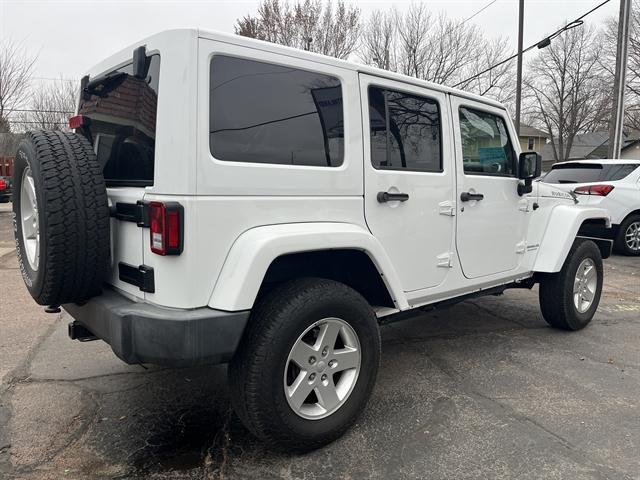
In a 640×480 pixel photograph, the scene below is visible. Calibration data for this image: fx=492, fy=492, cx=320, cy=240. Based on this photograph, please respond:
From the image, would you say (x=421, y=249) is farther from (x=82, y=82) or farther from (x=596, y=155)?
(x=596, y=155)

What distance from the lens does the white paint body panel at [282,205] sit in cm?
213

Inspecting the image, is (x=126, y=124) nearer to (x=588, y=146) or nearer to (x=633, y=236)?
(x=633, y=236)

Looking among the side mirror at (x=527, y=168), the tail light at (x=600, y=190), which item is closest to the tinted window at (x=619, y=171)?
the tail light at (x=600, y=190)

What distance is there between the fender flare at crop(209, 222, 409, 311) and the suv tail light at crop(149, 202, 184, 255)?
0.24m

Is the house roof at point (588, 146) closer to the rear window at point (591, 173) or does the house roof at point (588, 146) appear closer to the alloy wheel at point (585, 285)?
the rear window at point (591, 173)

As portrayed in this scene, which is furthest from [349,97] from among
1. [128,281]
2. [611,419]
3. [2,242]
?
[2,242]

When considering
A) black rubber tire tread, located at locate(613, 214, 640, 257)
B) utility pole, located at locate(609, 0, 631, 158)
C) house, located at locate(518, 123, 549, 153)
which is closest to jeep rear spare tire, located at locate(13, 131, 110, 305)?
black rubber tire tread, located at locate(613, 214, 640, 257)

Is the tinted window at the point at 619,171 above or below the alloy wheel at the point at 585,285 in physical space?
above

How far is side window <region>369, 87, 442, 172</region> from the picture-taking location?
2.89 metres

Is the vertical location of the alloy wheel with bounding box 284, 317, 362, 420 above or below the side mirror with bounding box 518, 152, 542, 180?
below

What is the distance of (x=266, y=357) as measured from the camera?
88.7 inches

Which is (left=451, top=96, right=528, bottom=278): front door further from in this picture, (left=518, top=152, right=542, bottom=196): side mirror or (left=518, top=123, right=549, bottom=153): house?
(left=518, top=123, right=549, bottom=153): house

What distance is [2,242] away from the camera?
9789mm

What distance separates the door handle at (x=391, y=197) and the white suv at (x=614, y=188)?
6.38 metres
